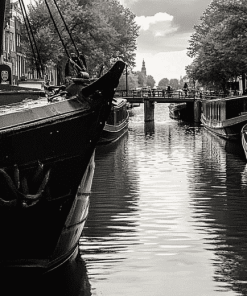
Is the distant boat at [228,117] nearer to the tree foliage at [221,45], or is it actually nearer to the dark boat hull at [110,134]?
the tree foliage at [221,45]

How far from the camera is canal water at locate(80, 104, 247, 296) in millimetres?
11547

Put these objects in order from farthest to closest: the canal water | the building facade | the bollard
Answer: the bollard < the building facade < the canal water

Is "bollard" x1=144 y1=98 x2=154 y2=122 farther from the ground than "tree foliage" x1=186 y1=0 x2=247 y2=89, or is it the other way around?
"tree foliage" x1=186 y1=0 x2=247 y2=89

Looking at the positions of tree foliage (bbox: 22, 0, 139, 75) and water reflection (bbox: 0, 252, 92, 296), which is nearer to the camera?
water reflection (bbox: 0, 252, 92, 296)

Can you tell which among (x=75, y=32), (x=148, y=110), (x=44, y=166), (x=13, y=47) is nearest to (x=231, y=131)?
(x=75, y=32)

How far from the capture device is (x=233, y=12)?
5344 cm

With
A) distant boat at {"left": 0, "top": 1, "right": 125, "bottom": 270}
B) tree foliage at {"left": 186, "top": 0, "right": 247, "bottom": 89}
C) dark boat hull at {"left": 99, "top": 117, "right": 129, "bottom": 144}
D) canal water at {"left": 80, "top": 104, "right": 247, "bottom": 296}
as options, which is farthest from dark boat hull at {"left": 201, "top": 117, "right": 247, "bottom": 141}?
distant boat at {"left": 0, "top": 1, "right": 125, "bottom": 270}

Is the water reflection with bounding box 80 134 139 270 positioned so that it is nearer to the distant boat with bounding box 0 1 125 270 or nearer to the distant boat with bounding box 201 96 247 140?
the distant boat with bounding box 0 1 125 270

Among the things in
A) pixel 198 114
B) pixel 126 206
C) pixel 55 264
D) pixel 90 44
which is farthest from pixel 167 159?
pixel 198 114

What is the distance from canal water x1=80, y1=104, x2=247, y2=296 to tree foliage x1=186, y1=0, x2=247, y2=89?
24277 mm

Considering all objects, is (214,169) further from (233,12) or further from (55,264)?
(233,12)

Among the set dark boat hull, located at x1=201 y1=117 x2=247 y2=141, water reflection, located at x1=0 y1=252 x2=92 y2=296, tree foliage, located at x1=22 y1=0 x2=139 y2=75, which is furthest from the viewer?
tree foliage, located at x1=22 y1=0 x2=139 y2=75

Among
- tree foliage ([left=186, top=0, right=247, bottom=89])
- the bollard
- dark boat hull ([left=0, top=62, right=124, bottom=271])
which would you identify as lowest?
the bollard

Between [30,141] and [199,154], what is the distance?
86.6 feet
